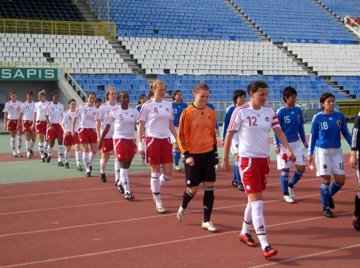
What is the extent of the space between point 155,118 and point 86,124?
4.89 metres

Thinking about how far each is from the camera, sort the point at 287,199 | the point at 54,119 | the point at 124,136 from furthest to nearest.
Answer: the point at 54,119, the point at 124,136, the point at 287,199

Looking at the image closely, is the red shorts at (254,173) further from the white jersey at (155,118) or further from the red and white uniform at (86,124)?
the red and white uniform at (86,124)

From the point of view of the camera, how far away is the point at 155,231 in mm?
7086

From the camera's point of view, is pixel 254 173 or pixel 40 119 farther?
pixel 40 119

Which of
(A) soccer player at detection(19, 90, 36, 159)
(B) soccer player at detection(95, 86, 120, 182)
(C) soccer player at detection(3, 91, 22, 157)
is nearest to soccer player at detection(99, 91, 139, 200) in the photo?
(B) soccer player at detection(95, 86, 120, 182)

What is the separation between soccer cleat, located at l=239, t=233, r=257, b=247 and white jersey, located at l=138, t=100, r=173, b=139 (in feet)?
8.65

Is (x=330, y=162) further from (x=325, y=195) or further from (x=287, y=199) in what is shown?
(x=287, y=199)

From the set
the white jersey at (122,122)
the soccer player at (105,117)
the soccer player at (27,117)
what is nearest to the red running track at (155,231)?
the soccer player at (105,117)

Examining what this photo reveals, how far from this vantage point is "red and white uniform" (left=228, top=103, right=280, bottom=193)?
618 cm

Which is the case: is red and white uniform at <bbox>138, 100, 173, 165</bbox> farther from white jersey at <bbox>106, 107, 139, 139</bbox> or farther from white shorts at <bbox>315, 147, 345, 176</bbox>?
white shorts at <bbox>315, 147, 345, 176</bbox>

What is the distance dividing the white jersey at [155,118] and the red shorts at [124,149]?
1181 mm

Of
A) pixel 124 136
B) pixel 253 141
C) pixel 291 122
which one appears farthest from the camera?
pixel 124 136

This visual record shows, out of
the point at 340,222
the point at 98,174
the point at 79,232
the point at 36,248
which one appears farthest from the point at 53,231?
the point at 98,174

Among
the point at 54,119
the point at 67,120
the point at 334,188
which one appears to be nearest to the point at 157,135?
the point at 334,188
